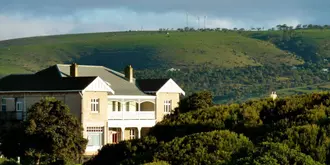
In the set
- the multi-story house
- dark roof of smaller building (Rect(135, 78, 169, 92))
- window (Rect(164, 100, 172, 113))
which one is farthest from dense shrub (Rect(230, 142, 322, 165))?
window (Rect(164, 100, 172, 113))

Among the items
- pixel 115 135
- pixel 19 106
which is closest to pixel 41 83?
pixel 19 106

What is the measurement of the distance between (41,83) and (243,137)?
40286mm

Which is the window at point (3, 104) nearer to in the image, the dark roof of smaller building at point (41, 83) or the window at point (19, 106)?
the dark roof of smaller building at point (41, 83)

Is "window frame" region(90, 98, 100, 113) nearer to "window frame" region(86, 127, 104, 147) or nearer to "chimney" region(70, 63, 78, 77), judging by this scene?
"window frame" region(86, 127, 104, 147)

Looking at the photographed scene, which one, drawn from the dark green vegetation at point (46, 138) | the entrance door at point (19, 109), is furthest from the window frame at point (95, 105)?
the dark green vegetation at point (46, 138)

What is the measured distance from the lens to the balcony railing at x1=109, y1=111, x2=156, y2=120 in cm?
6134

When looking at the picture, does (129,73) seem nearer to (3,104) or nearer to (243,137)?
(3,104)

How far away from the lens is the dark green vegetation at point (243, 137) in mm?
20202

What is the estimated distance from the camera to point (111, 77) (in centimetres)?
6512

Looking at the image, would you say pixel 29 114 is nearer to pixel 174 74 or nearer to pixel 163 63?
pixel 174 74

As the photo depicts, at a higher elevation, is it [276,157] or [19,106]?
[276,157]

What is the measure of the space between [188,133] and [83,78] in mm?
36302

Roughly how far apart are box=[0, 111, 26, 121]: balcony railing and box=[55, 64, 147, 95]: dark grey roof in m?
3.60

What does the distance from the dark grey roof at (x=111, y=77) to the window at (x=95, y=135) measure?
3.37m
